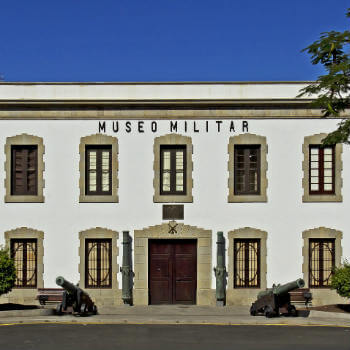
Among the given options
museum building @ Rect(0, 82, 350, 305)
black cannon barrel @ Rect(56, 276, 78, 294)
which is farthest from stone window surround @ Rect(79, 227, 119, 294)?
black cannon barrel @ Rect(56, 276, 78, 294)

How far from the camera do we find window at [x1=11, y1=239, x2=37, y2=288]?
24531 millimetres

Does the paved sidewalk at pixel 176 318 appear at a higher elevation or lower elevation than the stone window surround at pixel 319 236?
lower

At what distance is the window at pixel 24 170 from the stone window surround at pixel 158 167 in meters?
4.77

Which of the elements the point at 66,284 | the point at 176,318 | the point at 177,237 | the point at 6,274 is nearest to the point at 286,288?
the point at 176,318

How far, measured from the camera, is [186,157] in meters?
24.5

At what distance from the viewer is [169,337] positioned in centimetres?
1786

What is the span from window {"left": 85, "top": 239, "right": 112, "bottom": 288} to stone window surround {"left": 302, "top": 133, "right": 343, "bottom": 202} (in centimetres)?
800

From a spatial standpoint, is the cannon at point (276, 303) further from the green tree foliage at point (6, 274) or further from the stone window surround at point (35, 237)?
the green tree foliage at point (6, 274)

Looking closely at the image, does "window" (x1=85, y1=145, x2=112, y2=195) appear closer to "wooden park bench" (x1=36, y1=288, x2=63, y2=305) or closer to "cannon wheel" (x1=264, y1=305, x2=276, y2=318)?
"wooden park bench" (x1=36, y1=288, x2=63, y2=305)

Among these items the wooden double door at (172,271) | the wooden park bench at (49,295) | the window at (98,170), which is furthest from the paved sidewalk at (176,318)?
the window at (98,170)

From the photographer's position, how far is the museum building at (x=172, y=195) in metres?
24.3

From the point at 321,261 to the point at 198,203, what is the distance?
5349mm

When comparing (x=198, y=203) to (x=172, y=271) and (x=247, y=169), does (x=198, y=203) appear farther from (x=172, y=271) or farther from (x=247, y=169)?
(x=172, y=271)

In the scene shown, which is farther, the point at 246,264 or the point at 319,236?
the point at 246,264
